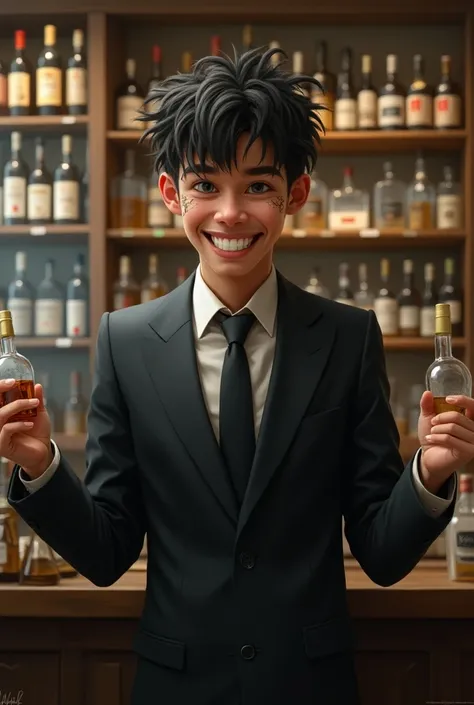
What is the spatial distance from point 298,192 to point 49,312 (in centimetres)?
235

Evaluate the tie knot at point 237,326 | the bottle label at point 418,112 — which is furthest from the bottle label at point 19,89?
the tie knot at point 237,326

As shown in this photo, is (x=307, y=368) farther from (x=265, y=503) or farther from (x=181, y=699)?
(x=181, y=699)

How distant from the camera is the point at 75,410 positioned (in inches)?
148

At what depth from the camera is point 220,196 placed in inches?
53.8

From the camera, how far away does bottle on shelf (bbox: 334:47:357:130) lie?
3590 millimetres

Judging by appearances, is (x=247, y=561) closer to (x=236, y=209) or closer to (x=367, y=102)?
(x=236, y=209)

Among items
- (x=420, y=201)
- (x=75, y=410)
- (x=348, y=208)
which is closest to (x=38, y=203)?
(x=75, y=410)

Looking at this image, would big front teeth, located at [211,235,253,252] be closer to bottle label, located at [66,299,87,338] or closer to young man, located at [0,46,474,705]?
young man, located at [0,46,474,705]

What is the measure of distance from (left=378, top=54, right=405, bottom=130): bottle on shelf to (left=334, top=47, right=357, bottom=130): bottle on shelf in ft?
0.33

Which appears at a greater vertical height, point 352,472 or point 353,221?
point 353,221

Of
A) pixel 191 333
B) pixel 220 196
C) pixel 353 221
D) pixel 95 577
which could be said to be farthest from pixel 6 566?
pixel 353 221

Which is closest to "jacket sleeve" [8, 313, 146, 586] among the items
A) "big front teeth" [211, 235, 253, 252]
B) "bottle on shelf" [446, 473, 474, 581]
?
"big front teeth" [211, 235, 253, 252]

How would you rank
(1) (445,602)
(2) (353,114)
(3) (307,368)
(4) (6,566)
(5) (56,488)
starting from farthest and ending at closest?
(2) (353,114), (4) (6,566), (1) (445,602), (3) (307,368), (5) (56,488)

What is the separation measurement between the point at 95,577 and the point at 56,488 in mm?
167
